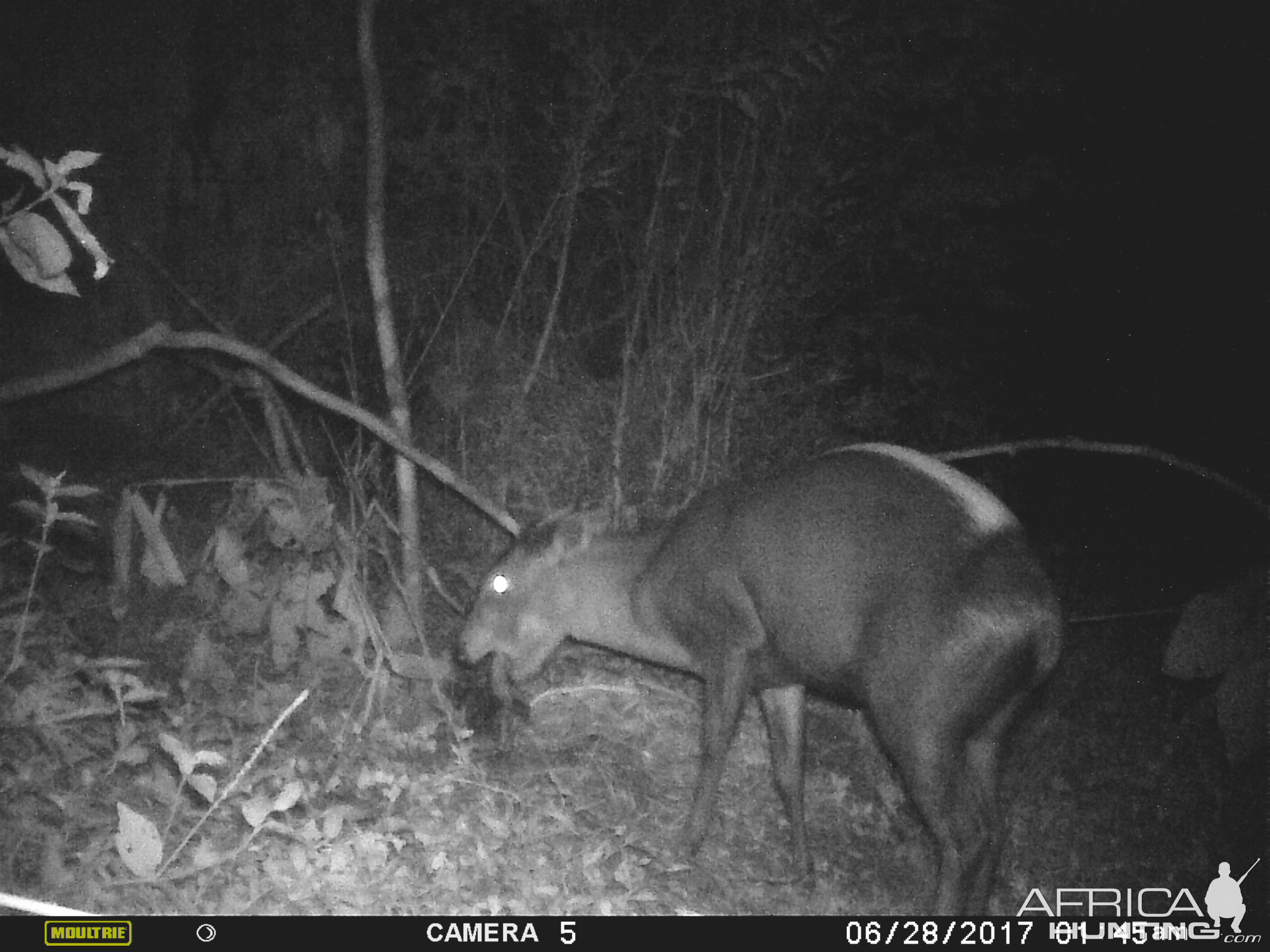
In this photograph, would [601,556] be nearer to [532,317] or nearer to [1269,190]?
[532,317]

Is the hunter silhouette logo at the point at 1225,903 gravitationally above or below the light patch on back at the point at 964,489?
below

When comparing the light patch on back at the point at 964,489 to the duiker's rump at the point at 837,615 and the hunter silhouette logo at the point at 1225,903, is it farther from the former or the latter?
the hunter silhouette logo at the point at 1225,903

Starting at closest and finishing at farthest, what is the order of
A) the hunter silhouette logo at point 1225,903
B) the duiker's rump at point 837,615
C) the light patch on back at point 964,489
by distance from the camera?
the hunter silhouette logo at point 1225,903 → the duiker's rump at point 837,615 → the light patch on back at point 964,489

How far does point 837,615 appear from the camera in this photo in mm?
4352

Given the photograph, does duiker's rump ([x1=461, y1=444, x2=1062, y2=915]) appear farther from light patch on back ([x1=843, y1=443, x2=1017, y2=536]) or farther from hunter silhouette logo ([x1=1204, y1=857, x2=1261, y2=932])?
hunter silhouette logo ([x1=1204, y1=857, x2=1261, y2=932])

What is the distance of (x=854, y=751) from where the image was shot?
6.03 m

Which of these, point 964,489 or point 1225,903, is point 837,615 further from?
point 1225,903

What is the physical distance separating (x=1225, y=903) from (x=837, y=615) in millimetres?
1512

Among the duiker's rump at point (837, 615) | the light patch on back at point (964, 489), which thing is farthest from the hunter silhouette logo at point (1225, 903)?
the light patch on back at point (964, 489)

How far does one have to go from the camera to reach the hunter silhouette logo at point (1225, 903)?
369cm

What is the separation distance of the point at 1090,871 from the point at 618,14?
16.8 ft

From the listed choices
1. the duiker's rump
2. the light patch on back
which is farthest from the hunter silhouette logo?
the light patch on back

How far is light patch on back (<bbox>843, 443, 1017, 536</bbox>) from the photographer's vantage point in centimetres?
418
